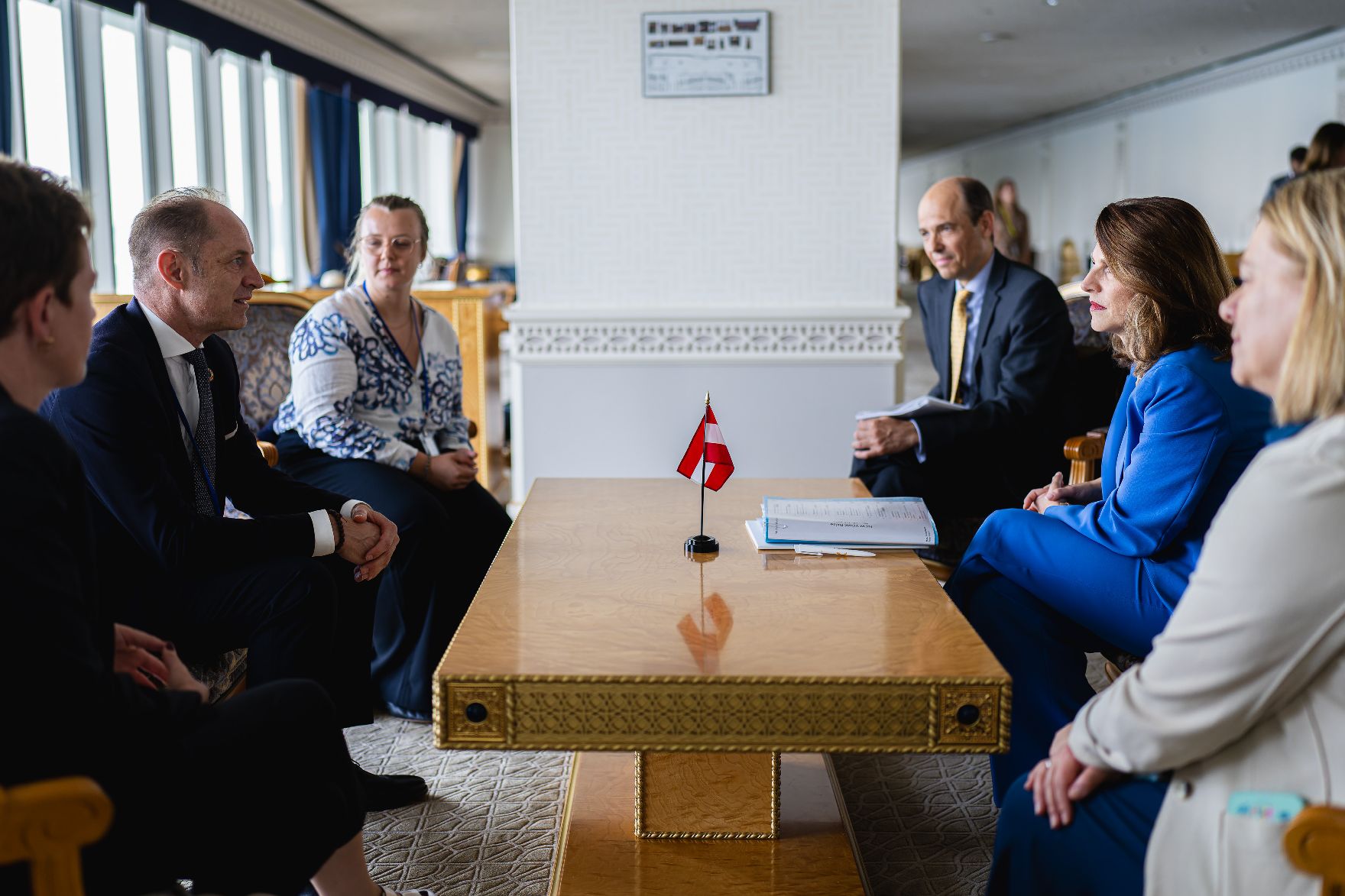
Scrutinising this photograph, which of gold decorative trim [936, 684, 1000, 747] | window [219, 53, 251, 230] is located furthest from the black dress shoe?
window [219, 53, 251, 230]

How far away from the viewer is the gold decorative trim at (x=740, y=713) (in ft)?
5.34

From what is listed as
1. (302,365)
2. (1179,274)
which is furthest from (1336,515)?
(302,365)

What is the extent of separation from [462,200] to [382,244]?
1322cm

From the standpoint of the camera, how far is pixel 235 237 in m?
2.28

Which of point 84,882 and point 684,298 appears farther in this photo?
point 684,298

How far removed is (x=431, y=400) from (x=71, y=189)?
1899mm

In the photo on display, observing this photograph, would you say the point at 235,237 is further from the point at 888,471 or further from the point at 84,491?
the point at 888,471

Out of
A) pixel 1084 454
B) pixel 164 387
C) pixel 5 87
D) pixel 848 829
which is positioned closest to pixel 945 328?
pixel 1084 454

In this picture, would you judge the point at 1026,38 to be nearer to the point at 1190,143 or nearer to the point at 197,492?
the point at 1190,143

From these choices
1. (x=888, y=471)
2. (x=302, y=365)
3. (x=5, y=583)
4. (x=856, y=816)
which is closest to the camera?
(x=5, y=583)

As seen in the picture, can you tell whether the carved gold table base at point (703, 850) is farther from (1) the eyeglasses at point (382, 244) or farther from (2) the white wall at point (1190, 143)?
(2) the white wall at point (1190, 143)

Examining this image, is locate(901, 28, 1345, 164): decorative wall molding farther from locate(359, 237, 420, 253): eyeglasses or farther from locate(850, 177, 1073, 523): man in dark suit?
locate(359, 237, 420, 253): eyeglasses

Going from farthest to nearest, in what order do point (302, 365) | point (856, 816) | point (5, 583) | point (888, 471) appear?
point (888, 471) < point (302, 365) < point (856, 816) < point (5, 583)

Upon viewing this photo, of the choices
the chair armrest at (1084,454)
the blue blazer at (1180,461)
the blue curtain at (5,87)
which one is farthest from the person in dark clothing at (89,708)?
the blue curtain at (5,87)
